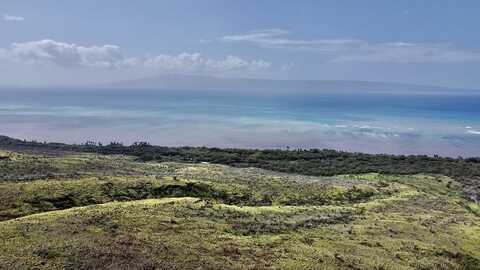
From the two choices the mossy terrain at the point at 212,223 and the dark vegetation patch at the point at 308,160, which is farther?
the dark vegetation patch at the point at 308,160

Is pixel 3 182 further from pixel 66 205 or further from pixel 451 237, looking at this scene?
pixel 451 237

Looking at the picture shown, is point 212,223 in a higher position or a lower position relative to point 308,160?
lower

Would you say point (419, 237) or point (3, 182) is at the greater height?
point (3, 182)

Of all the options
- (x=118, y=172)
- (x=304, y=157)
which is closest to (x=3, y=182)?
(x=118, y=172)

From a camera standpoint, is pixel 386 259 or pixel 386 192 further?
pixel 386 192

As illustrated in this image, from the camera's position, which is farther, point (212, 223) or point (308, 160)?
point (308, 160)

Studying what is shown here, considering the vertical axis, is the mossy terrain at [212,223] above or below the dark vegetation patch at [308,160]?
below

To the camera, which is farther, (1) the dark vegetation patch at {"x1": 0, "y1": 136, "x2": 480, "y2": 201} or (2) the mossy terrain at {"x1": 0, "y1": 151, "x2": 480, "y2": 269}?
(1) the dark vegetation patch at {"x1": 0, "y1": 136, "x2": 480, "y2": 201}

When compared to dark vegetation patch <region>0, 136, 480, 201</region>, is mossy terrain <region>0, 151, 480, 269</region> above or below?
below
